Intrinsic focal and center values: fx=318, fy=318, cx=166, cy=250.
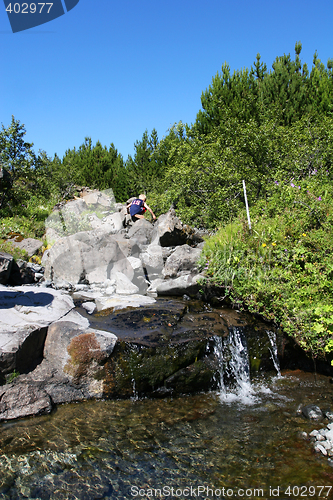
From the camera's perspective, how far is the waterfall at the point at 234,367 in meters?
4.61

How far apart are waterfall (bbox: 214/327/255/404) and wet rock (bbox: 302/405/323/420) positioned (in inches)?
28.4

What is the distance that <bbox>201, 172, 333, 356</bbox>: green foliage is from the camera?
5.01 metres

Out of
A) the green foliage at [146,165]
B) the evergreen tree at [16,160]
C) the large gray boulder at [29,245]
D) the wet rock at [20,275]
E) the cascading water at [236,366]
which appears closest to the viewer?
the cascading water at [236,366]

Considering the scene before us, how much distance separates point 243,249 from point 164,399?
347cm

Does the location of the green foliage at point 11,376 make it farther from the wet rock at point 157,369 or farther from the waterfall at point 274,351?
the waterfall at point 274,351

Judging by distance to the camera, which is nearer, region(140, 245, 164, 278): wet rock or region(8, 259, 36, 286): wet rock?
region(8, 259, 36, 286): wet rock

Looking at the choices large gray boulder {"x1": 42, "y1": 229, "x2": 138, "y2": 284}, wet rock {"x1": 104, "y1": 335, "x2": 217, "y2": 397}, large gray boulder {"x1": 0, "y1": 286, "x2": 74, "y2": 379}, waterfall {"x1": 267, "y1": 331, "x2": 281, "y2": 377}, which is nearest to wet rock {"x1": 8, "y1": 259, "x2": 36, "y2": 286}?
large gray boulder {"x1": 42, "y1": 229, "x2": 138, "y2": 284}

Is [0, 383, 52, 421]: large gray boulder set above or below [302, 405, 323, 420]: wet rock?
above

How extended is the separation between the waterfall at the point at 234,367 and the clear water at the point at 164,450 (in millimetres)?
203

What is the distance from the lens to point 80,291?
7.97 metres

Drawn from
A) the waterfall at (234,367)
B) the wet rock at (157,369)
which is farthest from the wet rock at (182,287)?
the wet rock at (157,369)

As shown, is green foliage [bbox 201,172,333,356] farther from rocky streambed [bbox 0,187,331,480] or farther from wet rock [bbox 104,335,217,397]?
wet rock [bbox 104,335,217,397]

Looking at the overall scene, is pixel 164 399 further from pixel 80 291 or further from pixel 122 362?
pixel 80 291

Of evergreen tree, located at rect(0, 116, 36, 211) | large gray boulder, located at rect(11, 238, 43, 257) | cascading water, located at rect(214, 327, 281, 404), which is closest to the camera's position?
cascading water, located at rect(214, 327, 281, 404)
